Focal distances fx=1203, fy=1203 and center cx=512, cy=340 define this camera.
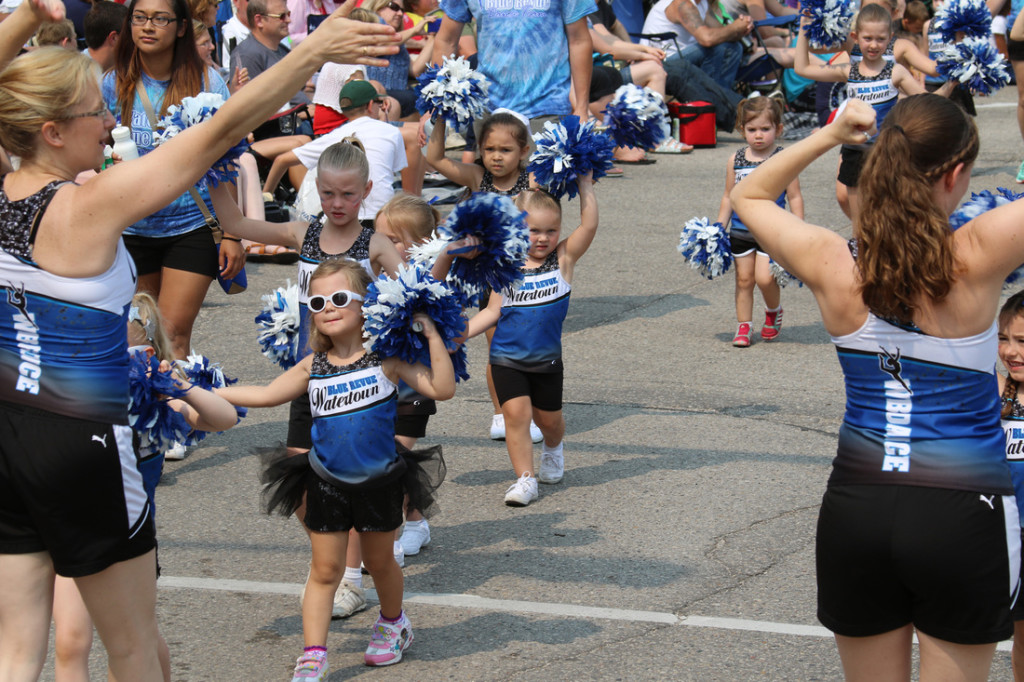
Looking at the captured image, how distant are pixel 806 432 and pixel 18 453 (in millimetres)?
4626

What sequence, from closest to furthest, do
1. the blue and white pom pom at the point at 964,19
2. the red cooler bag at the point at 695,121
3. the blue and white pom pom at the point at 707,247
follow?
the blue and white pom pom at the point at 707,247
the blue and white pom pom at the point at 964,19
the red cooler bag at the point at 695,121

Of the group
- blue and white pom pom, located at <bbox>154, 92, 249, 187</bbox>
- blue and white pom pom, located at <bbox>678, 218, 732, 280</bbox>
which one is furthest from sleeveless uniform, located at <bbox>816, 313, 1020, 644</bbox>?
blue and white pom pom, located at <bbox>678, 218, 732, 280</bbox>

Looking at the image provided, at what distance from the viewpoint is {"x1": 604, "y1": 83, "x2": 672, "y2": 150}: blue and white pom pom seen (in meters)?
Answer: 6.36

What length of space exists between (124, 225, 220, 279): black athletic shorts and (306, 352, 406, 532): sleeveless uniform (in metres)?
1.94

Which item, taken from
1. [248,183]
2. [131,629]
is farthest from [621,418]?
[131,629]

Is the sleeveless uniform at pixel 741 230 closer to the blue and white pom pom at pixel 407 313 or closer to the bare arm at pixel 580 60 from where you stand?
the bare arm at pixel 580 60

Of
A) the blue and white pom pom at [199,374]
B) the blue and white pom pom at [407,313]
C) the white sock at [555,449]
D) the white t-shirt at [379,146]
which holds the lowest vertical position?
the white sock at [555,449]

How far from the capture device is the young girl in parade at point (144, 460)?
3.41 metres

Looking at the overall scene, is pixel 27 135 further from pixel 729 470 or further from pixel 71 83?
pixel 729 470

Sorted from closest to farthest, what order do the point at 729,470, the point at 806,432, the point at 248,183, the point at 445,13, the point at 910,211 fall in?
the point at 910,211, the point at 248,183, the point at 729,470, the point at 806,432, the point at 445,13

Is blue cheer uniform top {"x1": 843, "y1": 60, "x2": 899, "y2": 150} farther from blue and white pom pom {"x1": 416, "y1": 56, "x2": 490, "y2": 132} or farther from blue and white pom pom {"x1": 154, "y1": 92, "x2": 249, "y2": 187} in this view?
blue and white pom pom {"x1": 154, "y1": 92, "x2": 249, "y2": 187}

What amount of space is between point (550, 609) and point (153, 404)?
182 cm

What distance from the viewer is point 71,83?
2979 mm

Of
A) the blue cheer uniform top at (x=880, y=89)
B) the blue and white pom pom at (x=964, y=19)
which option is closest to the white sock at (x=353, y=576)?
the blue cheer uniform top at (x=880, y=89)
